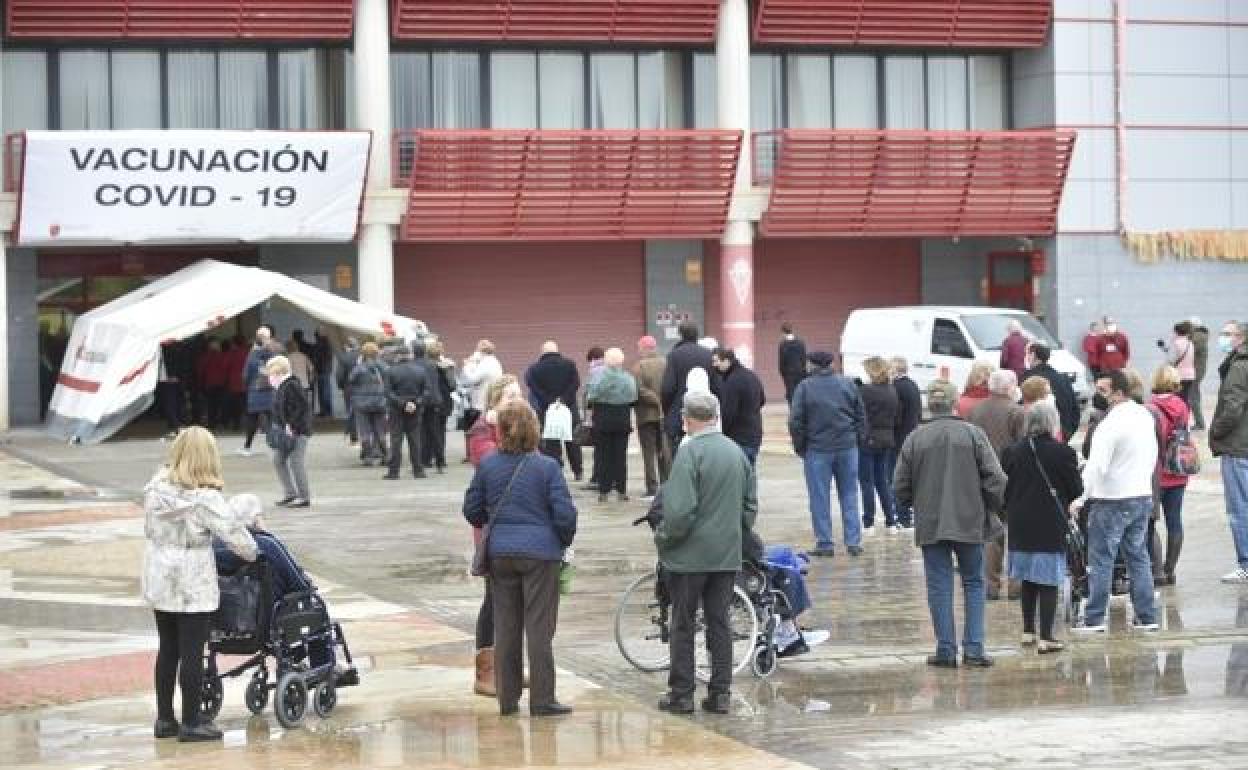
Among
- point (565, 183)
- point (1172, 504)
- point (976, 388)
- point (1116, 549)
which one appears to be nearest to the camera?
point (1116, 549)

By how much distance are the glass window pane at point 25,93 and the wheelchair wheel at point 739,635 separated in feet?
92.0

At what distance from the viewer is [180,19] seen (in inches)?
1545

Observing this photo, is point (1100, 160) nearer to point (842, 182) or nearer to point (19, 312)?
point (842, 182)

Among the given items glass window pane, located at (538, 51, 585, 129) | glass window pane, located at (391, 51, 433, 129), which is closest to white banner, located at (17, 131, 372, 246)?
glass window pane, located at (391, 51, 433, 129)

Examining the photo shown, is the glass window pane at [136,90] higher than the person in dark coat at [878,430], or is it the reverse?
the glass window pane at [136,90]

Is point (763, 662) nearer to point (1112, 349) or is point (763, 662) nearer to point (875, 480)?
point (875, 480)

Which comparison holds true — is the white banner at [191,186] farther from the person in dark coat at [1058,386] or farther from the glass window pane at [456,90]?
the person in dark coat at [1058,386]

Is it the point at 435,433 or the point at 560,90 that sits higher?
the point at 560,90

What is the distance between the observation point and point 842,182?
42406mm

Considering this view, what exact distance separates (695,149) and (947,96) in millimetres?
6208

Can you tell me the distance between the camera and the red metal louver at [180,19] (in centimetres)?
3869

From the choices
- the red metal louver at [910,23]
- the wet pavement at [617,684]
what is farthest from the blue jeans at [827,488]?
the red metal louver at [910,23]

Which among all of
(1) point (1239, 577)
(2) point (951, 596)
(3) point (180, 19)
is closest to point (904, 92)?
(3) point (180, 19)

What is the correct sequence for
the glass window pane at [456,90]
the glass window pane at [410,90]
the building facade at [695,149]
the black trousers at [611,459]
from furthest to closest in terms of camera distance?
1. the glass window pane at [456,90]
2. the glass window pane at [410,90]
3. the building facade at [695,149]
4. the black trousers at [611,459]
